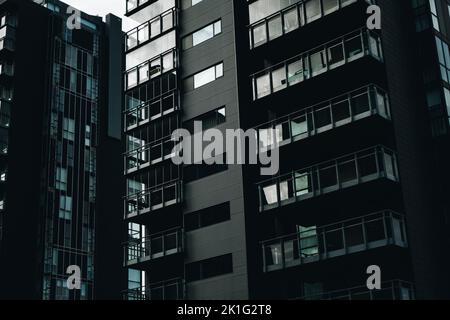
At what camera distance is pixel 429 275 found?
2998 cm

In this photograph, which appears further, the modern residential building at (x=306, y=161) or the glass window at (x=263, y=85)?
the glass window at (x=263, y=85)

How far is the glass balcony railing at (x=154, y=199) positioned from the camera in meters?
38.5

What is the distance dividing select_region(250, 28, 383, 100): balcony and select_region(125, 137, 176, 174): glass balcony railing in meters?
6.89

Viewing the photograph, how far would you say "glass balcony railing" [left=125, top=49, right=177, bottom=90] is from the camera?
41.7 metres

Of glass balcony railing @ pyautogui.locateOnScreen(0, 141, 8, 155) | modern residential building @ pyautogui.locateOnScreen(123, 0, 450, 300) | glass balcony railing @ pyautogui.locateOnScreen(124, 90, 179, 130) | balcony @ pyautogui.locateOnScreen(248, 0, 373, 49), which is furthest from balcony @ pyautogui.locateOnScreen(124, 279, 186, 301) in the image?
glass balcony railing @ pyautogui.locateOnScreen(0, 141, 8, 155)

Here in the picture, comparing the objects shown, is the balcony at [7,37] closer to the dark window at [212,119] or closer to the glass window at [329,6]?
the dark window at [212,119]

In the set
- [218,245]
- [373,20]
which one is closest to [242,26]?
[373,20]

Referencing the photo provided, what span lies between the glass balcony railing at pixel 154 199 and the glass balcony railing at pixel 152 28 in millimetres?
10034

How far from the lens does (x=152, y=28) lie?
44.0 meters

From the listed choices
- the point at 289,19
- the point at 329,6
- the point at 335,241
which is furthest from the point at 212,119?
the point at 335,241

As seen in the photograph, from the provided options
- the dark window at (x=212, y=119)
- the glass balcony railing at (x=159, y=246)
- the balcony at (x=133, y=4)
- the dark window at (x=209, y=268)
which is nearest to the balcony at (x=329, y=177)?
the dark window at (x=209, y=268)

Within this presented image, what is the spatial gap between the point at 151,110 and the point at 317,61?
12593 millimetres

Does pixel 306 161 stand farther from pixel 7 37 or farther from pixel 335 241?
pixel 7 37

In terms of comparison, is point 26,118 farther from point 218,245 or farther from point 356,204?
point 356,204
